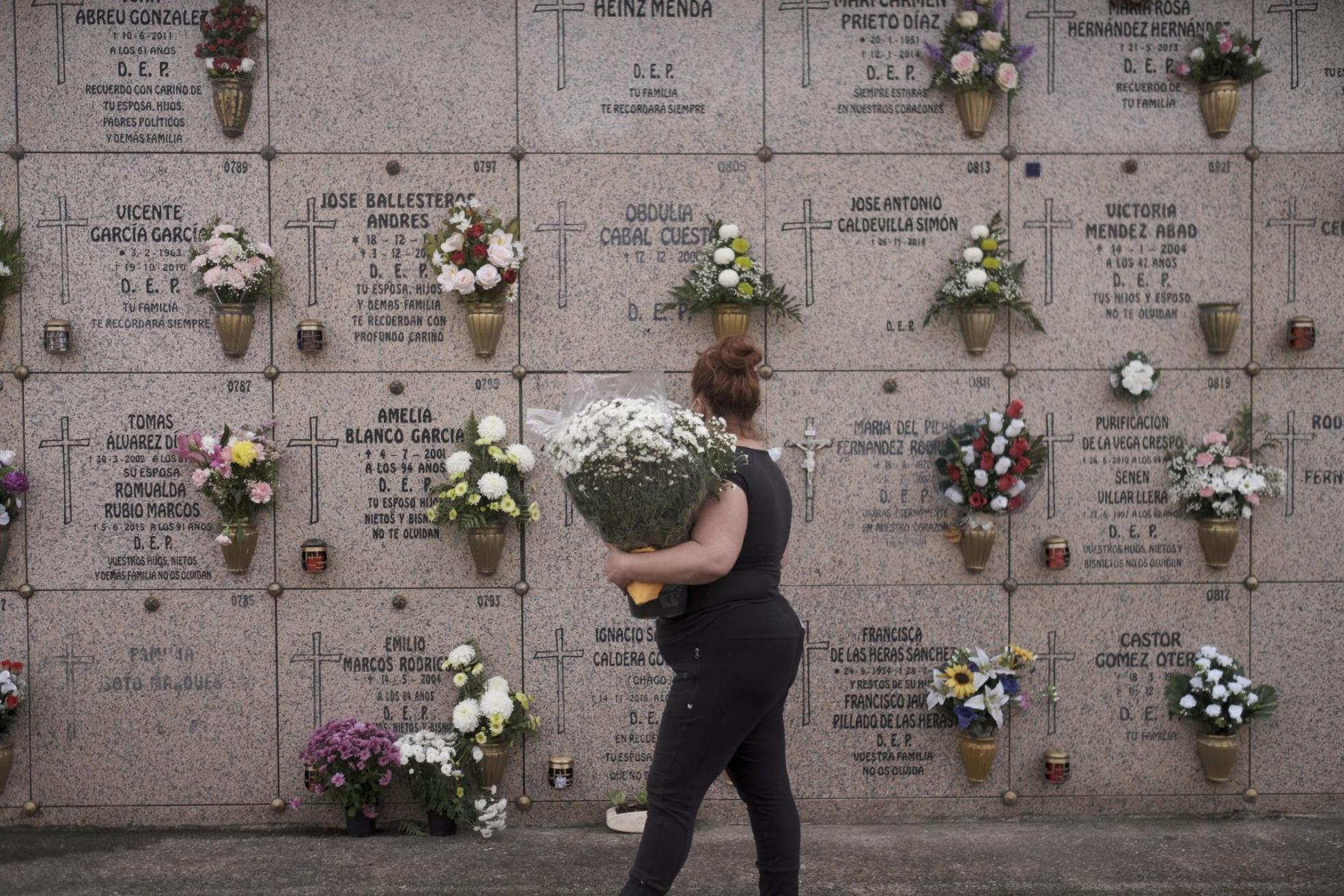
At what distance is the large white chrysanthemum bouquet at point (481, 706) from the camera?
5.98 meters

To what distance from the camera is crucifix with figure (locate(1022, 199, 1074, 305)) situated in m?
6.31

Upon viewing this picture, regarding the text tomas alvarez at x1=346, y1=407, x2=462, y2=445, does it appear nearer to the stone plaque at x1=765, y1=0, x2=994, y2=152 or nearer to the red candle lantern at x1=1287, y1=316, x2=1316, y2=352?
the stone plaque at x1=765, y1=0, x2=994, y2=152

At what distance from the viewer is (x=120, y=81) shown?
20.3 ft

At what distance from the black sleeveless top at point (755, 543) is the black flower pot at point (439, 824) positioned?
2.44 metres

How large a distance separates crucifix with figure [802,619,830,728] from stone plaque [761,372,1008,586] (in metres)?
0.29

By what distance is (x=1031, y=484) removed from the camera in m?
6.31

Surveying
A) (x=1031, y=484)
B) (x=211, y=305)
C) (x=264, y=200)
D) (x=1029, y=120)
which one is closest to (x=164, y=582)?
(x=211, y=305)

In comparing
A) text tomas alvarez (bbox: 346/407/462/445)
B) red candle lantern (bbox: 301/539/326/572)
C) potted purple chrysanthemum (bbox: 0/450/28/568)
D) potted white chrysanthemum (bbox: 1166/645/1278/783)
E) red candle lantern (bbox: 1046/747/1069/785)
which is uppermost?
text tomas alvarez (bbox: 346/407/462/445)

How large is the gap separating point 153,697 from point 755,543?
3572mm

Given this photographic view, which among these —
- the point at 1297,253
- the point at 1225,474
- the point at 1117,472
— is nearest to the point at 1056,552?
the point at 1117,472

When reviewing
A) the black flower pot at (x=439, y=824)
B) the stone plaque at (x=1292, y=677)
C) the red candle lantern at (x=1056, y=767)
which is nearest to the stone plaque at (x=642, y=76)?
the black flower pot at (x=439, y=824)

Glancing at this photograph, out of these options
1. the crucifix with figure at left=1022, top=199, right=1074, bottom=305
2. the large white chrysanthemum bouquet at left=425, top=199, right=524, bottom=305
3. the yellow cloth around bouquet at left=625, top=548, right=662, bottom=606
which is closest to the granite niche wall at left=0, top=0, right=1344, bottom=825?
the crucifix with figure at left=1022, top=199, right=1074, bottom=305

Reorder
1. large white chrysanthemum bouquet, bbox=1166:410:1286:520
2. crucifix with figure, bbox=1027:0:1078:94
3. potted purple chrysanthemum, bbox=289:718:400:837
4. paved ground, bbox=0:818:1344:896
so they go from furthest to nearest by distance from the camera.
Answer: crucifix with figure, bbox=1027:0:1078:94 → large white chrysanthemum bouquet, bbox=1166:410:1286:520 → potted purple chrysanthemum, bbox=289:718:400:837 → paved ground, bbox=0:818:1344:896

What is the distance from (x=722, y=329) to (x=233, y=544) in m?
2.54
